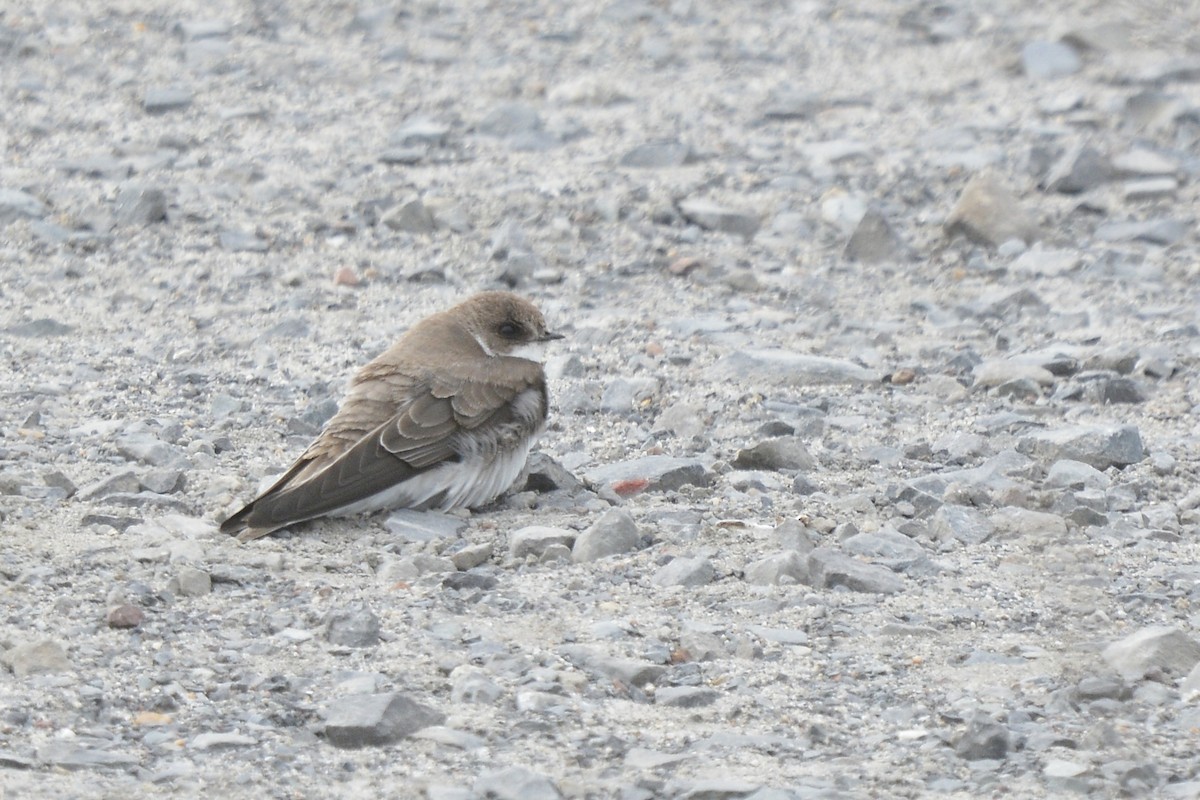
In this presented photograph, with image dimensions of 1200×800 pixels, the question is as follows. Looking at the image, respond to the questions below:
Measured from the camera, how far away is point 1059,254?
32.4 feet

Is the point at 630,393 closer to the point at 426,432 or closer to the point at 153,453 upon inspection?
the point at 426,432

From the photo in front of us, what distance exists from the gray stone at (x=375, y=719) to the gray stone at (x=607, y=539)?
128 centimetres

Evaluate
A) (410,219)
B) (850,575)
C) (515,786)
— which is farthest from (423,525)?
(410,219)

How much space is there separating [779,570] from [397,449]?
1.46 metres

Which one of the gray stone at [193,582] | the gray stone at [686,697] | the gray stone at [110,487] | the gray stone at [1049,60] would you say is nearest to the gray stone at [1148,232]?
the gray stone at [1049,60]

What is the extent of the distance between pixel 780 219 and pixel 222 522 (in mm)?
4980

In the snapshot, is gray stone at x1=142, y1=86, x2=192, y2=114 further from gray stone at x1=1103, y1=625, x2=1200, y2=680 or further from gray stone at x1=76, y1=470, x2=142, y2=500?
gray stone at x1=1103, y1=625, x2=1200, y2=680

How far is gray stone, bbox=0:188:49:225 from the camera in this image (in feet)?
32.4

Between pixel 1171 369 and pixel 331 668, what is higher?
pixel 331 668

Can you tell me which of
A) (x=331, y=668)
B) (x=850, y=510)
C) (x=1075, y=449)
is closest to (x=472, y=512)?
(x=850, y=510)

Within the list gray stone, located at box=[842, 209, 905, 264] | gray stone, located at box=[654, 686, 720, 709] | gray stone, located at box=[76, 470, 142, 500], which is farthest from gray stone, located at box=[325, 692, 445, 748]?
gray stone, located at box=[842, 209, 905, 264]

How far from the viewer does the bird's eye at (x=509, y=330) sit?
718 cm

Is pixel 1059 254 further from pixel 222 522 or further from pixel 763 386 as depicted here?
pixel 222 522

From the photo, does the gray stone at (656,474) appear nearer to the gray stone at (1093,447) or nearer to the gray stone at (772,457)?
the gray stone at (772,457)
